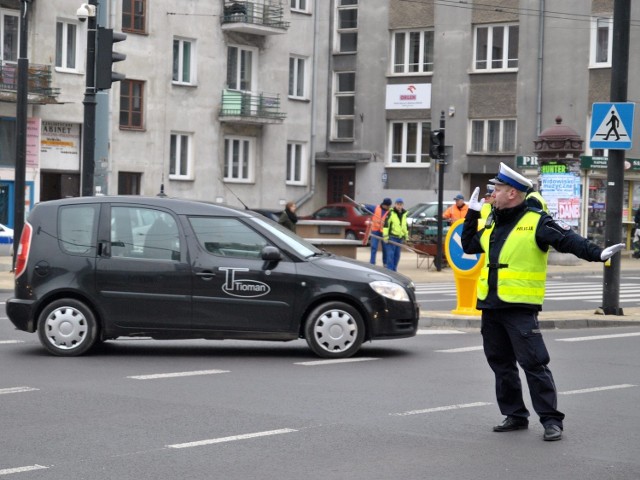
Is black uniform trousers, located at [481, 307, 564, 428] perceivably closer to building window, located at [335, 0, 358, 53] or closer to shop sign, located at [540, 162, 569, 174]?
shop sign, located at [540, 162, 569, 174]

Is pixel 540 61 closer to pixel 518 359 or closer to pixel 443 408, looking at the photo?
pixel 443 408

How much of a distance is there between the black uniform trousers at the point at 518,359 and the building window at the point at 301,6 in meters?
42.8

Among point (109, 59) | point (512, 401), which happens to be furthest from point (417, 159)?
point (512, 401)

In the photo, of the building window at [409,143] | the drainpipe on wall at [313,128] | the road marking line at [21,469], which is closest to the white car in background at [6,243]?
the drainpipe on wall at [313,128]

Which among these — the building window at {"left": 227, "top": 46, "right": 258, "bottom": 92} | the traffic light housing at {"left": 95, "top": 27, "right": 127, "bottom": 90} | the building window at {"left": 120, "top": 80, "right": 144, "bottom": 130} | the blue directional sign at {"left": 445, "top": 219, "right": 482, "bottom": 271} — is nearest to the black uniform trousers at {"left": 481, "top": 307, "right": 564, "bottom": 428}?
the blue directional sign at {"left": 445, "top": 219, "right": 482, "bottom": 271}

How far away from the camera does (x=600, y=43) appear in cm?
4503

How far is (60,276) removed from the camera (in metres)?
12.6

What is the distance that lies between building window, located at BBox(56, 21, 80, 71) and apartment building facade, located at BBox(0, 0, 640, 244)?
5cm

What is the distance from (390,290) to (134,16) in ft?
107

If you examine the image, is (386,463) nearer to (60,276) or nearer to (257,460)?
(257,460)

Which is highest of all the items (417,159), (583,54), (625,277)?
(583,54)

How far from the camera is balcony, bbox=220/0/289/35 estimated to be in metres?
46.5

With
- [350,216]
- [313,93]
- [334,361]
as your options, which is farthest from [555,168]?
[313,93]

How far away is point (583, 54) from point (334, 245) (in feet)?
65.7
